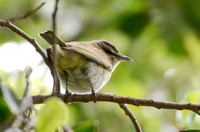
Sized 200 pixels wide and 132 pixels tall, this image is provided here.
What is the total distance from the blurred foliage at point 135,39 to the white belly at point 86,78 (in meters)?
0.50

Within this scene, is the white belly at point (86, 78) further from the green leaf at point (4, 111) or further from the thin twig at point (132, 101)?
the green leaf at point (4, 111)

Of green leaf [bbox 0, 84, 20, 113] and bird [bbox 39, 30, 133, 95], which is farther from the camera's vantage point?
bird [bbox 39, 30, 133, 95]

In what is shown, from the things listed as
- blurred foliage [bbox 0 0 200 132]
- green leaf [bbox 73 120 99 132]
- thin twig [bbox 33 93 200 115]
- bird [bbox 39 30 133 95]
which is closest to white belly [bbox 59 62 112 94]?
bird [bbox 39 30 133 95]

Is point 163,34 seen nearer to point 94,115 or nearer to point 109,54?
point 109,54

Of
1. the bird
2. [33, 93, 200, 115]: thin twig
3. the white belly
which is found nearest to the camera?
[33, 93, 200, 115]: thin twig

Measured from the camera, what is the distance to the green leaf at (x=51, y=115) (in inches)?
50.7

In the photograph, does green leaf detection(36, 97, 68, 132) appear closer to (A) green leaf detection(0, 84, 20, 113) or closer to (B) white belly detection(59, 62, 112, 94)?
(A) green leaf detection(0, 84, 20, 113)

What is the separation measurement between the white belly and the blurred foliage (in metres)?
0.50

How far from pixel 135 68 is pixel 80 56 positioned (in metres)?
1.81

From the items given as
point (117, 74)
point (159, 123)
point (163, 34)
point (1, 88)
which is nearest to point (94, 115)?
point (117, 74)

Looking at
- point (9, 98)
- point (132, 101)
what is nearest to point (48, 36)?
point (132, 101)

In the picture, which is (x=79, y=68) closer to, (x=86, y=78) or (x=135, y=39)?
(x=86, y=78)

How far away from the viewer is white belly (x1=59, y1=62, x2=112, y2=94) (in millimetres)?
3734

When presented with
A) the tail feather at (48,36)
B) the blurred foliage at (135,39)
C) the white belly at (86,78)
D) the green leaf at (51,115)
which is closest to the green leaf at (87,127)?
the green leaf at (51,115)
